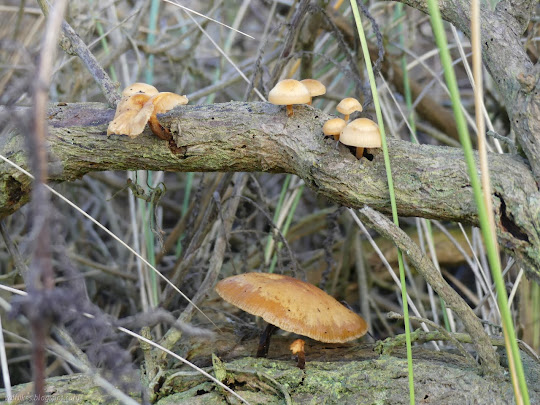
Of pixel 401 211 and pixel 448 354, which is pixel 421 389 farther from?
pixel 401 211

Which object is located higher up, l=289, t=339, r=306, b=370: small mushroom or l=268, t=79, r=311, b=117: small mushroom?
l=268, t=79, r=311, b=117: small mushroom

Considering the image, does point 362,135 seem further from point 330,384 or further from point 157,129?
point 330,384

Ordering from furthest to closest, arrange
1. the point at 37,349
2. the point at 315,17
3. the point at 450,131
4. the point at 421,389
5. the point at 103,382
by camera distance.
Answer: the point at 450,131 → the point at 315,17 → the point at 421,389 → the point at 103,382 → the point at 37,349

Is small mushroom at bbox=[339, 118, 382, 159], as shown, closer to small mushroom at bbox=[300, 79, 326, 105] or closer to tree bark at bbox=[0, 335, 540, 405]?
small mushroom at bbox=[300, 79, 326, 105]

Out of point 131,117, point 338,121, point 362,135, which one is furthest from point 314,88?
point 131,117

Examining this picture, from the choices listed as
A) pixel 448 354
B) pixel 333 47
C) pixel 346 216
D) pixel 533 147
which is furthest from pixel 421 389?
pixel 333 47

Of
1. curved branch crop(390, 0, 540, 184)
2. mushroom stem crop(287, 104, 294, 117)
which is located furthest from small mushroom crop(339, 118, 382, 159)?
curved branch crop(390, 0, 540, 184)
